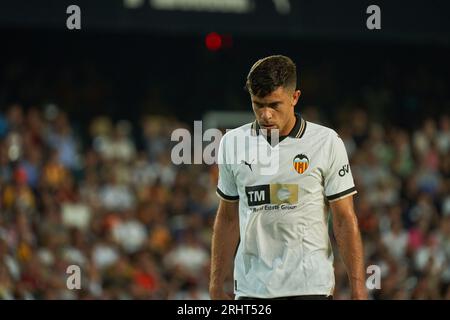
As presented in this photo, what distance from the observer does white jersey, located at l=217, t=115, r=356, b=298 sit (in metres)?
5.48

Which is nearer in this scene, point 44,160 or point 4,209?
point 4,209

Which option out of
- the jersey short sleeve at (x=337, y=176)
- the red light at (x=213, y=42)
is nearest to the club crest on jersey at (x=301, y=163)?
the jersey short sleeve at (x=337, y=176)

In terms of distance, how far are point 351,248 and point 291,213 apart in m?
0.37

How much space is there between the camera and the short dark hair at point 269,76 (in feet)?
17.9

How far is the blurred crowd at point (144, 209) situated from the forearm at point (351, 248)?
5.52 meters

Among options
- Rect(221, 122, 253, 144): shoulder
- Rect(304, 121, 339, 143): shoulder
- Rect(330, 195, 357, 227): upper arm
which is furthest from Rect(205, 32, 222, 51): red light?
Rect(330, 195, 357, 227): upper arm

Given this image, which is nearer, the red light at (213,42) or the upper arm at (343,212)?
the upper arm at (343,212)

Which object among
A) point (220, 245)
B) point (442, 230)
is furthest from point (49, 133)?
point (220, 245)

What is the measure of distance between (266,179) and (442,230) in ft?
31.9

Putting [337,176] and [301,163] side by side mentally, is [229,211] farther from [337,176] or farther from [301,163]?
[337,176]

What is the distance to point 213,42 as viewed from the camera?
18781mm

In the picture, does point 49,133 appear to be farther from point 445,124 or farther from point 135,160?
point 445,124

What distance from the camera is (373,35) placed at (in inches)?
723

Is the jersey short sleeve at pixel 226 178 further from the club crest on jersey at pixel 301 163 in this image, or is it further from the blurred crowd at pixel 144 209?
the blurred crowd at pixel 144 209
